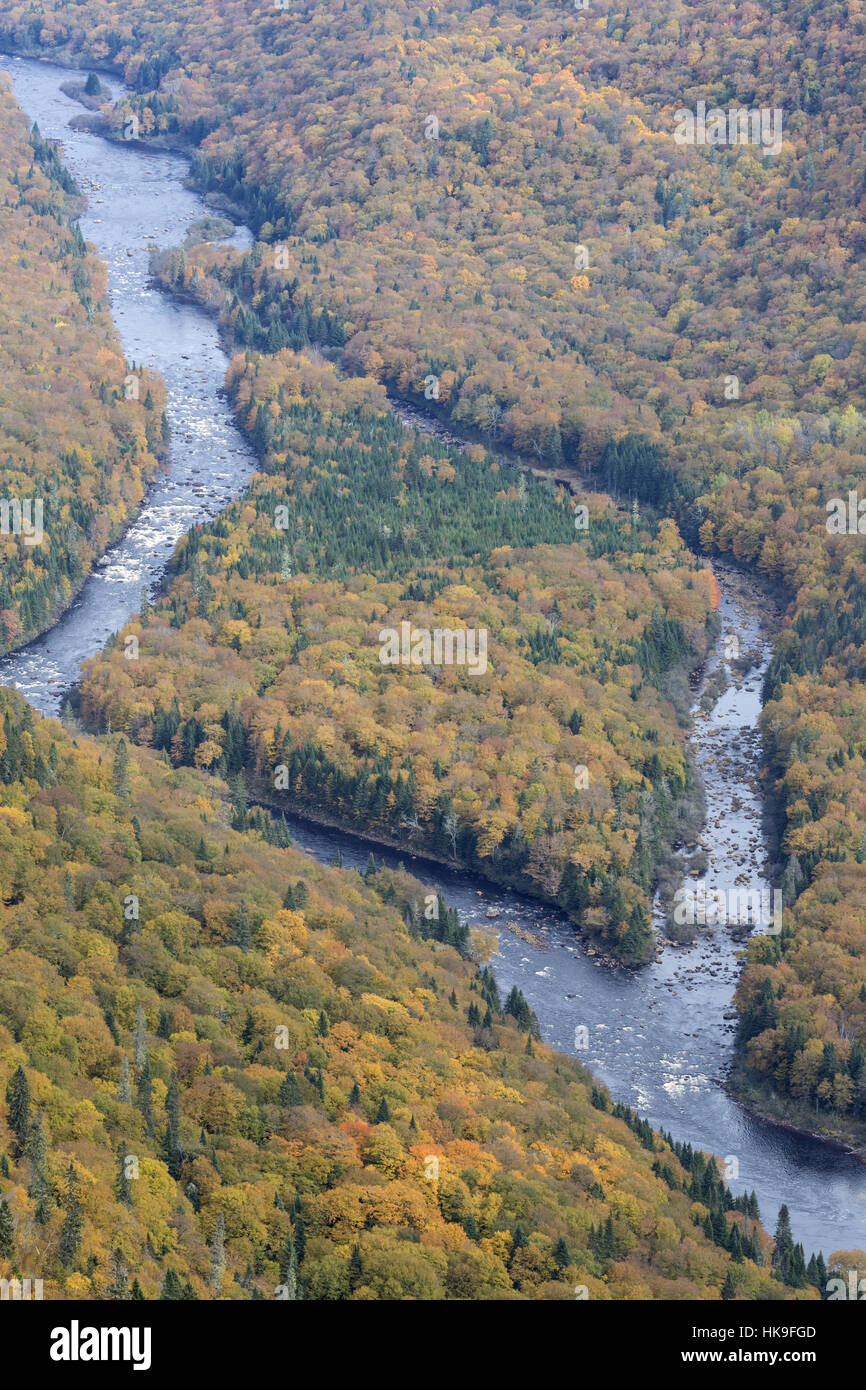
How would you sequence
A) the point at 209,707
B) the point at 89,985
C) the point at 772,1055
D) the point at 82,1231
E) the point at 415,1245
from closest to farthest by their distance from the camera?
the point at 82,1231 → the point at 415,1245 → the point at 89,985 → the point at 772,1055 → the point at 209,707

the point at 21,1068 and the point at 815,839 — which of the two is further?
the point at 815,839

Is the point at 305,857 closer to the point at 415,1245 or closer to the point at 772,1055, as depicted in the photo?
the point at 772,1055

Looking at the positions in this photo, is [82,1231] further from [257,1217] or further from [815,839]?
[815,839]
